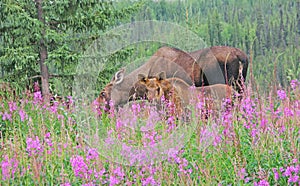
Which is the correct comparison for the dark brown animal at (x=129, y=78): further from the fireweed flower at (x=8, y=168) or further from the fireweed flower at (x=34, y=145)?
the fireweed flower at (x=8, y=168)

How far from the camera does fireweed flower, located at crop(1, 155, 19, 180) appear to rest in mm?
4344

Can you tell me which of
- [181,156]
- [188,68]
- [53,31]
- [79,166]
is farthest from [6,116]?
[53,31]

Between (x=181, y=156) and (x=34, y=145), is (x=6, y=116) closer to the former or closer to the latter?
(x=34, y=145)

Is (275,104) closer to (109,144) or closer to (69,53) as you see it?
(109,144)

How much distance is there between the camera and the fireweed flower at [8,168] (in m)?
4.34

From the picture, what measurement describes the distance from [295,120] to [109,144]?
2178 millimetres

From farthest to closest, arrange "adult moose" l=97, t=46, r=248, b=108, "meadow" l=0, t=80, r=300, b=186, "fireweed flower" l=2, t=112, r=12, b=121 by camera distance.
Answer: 1. "adult moose" l=97, t=46, r=248, b=108
2. "fireweed flower" l=2, t=112, r=12, b=121
3. "meadow" l=0, t=80, r=300, b=186

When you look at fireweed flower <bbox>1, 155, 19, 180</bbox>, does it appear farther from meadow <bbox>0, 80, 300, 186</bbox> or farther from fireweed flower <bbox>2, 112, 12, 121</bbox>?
fireweed flower <bbox>2, 112, 12, 121</bbox>

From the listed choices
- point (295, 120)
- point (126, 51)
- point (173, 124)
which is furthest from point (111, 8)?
point (295, 120)

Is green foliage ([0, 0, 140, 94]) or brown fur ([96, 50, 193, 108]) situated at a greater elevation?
green foliage ([0, 0, 140, 94])

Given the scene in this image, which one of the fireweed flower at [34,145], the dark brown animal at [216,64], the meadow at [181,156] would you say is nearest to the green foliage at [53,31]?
the dark brown animal at [216,64]

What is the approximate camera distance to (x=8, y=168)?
449 centimetres

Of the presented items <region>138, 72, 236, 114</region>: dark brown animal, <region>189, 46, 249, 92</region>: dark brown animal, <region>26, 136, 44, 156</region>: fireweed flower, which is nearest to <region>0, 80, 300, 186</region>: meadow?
<region>26, 136, 44, 156</region>: fireweed flower

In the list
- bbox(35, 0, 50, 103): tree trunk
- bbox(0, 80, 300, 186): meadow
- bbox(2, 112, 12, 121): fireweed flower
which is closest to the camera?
bbox(0, 80, 300, 186): meadow
